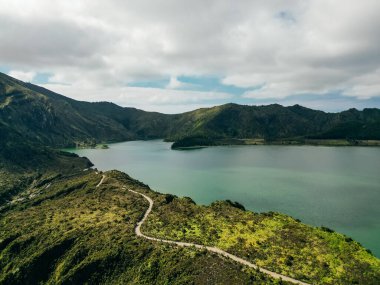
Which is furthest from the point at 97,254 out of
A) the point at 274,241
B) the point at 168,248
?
the point at 274,241

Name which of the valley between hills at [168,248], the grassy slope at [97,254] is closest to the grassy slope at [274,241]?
the valley between hills at [168,248]

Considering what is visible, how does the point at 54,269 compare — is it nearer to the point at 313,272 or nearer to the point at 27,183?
the point at 313,272

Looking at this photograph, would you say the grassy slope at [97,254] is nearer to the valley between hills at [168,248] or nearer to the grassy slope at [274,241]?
the valley between hills at [168,248]

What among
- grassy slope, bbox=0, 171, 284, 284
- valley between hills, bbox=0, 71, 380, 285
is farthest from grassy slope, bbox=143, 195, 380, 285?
grassy slope, bbox=0, 171, 284, 284

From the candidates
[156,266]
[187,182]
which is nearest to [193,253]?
[156,266]

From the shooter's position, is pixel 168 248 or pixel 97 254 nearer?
pixel 168 248

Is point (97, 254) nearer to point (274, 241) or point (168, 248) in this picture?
point (168, 248)

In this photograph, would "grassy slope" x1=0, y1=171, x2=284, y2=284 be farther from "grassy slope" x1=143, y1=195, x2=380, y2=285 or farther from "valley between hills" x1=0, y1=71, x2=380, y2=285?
"grassy slope" x1=143, y1=195, x2=380, y2=285
